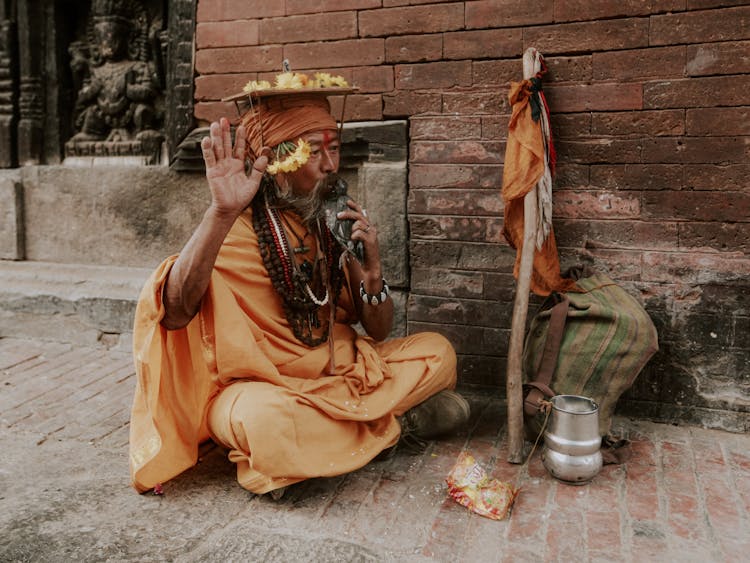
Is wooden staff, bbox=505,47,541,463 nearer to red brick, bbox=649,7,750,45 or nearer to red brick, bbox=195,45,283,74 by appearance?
red brick, bbox=649,7,750,45

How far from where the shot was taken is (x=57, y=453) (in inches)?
116

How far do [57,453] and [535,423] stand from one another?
2.10 m

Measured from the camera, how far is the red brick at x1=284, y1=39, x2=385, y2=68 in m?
3.59

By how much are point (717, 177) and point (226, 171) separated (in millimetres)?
2222

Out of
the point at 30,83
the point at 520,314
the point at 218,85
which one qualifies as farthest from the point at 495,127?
A: the point at 30,83

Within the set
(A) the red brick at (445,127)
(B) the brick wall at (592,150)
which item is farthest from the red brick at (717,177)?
(A) the red brick at (445,127)

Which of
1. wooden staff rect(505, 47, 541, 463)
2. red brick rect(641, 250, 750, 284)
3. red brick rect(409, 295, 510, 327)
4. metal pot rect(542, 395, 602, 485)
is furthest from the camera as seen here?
red brick rect(409, 295, 510, 327)

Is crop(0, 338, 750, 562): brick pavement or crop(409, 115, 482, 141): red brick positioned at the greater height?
crop(409, 115, 482, 141): red brick

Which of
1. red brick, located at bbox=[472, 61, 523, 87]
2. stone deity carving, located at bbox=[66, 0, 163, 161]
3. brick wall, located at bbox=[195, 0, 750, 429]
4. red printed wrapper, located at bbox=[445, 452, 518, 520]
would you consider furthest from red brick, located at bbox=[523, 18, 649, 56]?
stone deity carving, located at bbox=[66, 0, 163, 161]

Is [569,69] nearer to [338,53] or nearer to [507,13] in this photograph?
[507,13]

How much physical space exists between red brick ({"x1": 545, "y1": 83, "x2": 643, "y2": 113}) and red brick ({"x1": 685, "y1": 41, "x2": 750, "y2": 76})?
0.24m

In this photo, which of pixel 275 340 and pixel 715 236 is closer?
pixel 275 340

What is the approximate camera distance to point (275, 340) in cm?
276

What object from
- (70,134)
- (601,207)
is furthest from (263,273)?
(70,134)
